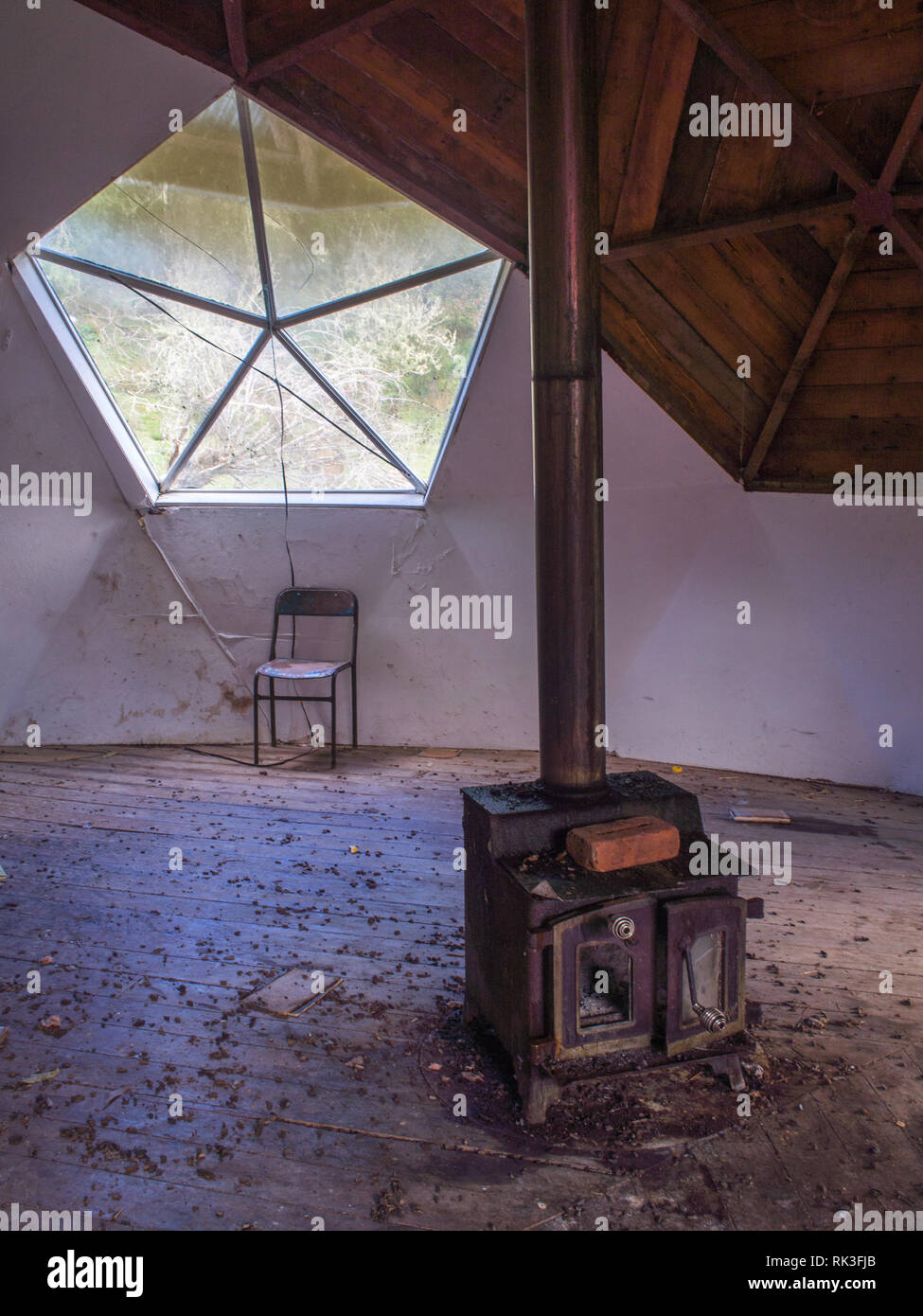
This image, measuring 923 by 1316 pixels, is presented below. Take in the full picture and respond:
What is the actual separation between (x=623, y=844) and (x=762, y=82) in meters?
2.65

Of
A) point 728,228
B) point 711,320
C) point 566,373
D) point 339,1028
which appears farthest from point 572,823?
point 711,320

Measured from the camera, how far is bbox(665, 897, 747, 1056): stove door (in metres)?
2.34

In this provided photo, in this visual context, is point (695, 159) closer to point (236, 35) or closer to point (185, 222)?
point (236, 35)

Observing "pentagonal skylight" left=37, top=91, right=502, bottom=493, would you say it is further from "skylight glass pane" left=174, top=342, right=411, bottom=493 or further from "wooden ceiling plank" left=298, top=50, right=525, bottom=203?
"wooden ceiling plank" left=298, top=50, right=525, bottom=203

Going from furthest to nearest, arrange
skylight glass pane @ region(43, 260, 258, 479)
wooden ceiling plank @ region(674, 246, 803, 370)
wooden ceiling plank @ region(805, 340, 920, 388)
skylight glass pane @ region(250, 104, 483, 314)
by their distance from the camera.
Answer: skylight glass pane @ region(43, 260, 258, 479) < skylight glass pane @ region(250, 104, 483, 314) < wooden ceiling plank @ region(805, 340, 920, 388) < wooden ceiling plank @ region(674, 246, 803, 370)

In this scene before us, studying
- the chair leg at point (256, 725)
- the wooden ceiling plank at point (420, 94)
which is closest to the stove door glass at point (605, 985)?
the wooden ceiling plank at point (420, 94)

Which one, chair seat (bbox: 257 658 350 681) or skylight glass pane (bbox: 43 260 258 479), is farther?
skylight glass pane (bbox: 43 260 258 479)

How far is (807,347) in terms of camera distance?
4.23 meters

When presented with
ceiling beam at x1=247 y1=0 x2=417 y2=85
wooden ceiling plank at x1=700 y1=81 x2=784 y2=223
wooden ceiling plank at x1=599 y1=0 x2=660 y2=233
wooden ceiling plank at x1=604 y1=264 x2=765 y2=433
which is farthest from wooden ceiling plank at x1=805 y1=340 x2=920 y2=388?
ceiling beam at x1=247 y1=0 x2=417 y2=85

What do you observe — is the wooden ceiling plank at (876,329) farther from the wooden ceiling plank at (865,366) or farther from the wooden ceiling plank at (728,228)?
the wooden ceiling plank at (728,228)

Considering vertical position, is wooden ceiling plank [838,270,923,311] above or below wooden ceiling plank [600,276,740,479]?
above

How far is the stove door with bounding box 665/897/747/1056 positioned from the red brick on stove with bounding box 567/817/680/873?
0.14 m
